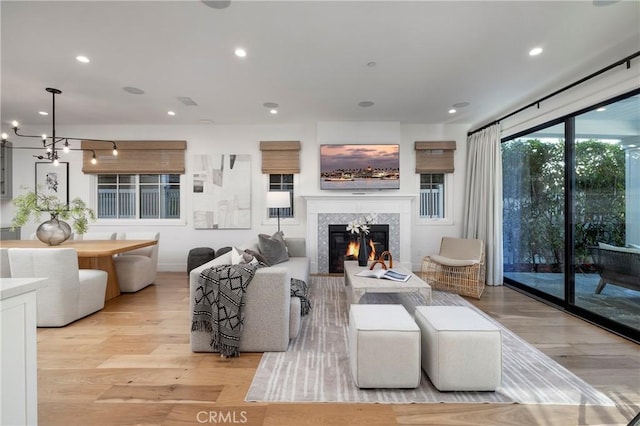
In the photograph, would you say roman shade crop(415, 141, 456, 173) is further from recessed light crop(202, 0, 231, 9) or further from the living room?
recessed light crop(202, 0, 231, 9)

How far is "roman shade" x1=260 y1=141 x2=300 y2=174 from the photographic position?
5.29 meters

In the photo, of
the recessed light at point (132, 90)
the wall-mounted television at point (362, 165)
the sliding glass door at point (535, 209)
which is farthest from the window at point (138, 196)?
the sliding glass door at point (535, 209)

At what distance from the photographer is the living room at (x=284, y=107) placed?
245 centimetres

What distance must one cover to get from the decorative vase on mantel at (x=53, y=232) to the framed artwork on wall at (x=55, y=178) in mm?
2101

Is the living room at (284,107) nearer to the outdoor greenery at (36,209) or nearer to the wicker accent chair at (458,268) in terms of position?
the wicker accent chair at (458,268)

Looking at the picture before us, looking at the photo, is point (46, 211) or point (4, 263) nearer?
point (4, 263)

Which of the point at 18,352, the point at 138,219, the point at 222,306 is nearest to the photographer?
the point at 18,352

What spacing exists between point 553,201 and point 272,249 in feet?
12.0

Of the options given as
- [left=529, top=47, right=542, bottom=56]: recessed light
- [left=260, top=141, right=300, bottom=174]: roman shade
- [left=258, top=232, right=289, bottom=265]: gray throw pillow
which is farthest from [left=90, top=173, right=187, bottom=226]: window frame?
[left=529, top=47, right=542, bottom=56]: recessed light

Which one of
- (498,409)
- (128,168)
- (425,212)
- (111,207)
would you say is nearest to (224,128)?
(128,168)

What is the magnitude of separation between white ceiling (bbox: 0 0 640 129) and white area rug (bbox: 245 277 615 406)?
8.74 feet

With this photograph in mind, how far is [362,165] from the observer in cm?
514

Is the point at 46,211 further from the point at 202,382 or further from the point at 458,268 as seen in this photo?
the point at 458,268

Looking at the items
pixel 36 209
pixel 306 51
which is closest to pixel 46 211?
pixel 36 209
